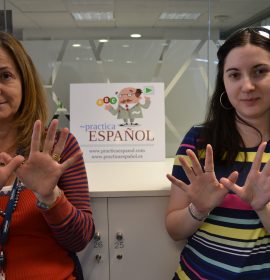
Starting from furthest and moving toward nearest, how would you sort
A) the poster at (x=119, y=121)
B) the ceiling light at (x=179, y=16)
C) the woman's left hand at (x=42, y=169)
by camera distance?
the ceiling light at (x=179, y=16) → the poster at (x=119, y=121) → the woman's left hand at (x=42, y=169)

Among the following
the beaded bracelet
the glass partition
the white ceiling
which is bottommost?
the beaded bracelet

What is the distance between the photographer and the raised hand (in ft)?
2.80

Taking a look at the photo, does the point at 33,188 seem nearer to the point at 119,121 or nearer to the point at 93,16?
the point at 119,121

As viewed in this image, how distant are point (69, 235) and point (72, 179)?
6.4 inches

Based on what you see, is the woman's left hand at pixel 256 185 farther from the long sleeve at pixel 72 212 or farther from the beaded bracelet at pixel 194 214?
the long sleeve at pixel 72 212

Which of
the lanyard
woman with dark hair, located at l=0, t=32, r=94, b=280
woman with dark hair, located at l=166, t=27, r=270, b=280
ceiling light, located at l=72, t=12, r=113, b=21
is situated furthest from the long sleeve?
ceiling light, located at l=72, t=12, r=113, b=21

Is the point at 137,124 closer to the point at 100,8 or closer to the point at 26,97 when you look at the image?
the point at 26,97

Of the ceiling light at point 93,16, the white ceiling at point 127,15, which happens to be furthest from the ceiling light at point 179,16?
the ceiling light at point 93,16

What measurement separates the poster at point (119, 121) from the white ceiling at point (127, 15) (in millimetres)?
1417

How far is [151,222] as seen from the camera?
1119 mm

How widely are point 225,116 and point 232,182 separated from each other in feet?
1.03

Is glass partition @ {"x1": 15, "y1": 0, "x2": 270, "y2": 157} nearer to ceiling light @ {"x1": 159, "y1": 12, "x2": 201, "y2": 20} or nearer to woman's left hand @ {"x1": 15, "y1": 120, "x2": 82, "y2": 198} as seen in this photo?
ceiling light @ {"x1": 159, "y1": 12, "x2": 201, "y2": 20}

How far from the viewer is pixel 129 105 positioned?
1619 mm

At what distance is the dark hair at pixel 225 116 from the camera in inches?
37.9
